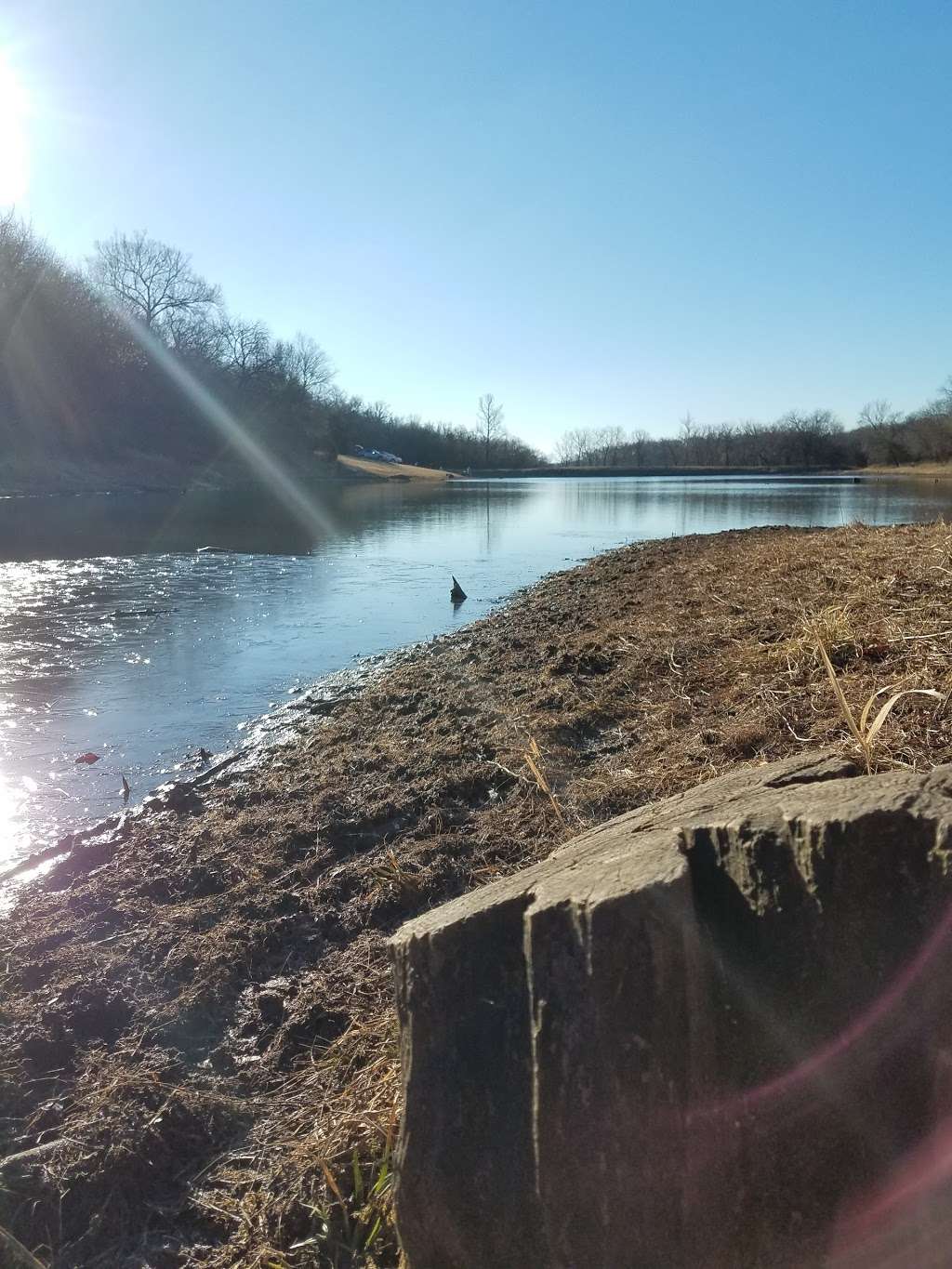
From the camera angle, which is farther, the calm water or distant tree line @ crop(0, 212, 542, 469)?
distant tree line @ crop(0, 212, 542, 469)

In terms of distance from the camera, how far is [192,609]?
44.6 ft

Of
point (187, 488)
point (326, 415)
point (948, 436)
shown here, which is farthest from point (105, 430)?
point (948, 436)

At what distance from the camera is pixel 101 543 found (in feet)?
71.9

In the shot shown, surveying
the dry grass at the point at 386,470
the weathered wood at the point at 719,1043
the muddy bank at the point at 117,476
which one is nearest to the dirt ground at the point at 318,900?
the weathered wood at the point at 719,1043

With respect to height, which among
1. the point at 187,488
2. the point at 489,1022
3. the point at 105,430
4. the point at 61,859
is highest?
the point at 105,430

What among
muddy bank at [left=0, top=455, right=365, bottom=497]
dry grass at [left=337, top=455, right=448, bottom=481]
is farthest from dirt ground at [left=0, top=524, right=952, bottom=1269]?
dry grass at [left=337, top=455, right=448, bottom=481]

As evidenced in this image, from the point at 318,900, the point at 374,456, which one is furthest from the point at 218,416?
the point at 318,900

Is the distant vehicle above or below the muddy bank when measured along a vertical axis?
above

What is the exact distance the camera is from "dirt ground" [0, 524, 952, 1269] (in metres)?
2.25

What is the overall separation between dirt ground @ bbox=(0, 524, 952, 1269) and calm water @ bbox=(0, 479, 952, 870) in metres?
1.40

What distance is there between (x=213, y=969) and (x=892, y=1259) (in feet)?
9.32

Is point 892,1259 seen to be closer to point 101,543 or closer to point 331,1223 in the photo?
point 331,1223

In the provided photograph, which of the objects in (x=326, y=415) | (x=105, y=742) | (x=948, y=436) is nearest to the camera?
(x=105, y=742)

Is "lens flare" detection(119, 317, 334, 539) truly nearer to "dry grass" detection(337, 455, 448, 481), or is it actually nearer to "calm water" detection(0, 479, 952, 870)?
"dry grass" detection(337, 455, 448, 481)
